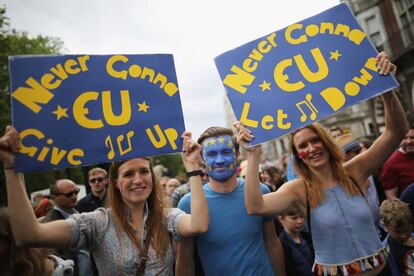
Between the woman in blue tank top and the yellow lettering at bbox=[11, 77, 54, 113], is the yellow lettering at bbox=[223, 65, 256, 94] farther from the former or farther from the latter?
the yellow lettering at bbox=[11, 77, 54, 113]

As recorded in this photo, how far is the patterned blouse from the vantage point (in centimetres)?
186

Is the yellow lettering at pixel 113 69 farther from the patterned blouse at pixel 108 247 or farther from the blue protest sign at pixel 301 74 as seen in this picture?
the patterned blouse at pixel 108 247

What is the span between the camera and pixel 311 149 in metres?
2.25

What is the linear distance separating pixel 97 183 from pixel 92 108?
10.6 ft

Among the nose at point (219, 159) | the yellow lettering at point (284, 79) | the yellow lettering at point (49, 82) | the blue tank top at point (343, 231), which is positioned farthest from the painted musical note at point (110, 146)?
the blue tank top at point (343, 231)

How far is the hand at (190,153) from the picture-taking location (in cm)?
220

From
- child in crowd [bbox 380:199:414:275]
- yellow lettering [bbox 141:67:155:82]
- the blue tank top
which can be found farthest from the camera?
child in crowd [bbox 380:199:414:275]

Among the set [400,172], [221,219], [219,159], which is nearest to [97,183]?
[219,159]

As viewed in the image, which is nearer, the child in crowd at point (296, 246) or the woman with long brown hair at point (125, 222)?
the woman with long brown hair at point (125, 222)

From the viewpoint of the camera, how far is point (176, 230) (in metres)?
2.08

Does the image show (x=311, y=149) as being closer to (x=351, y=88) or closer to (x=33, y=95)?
(x=351, y=88)

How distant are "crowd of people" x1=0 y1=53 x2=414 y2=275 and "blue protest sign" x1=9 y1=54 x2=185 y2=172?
13cm

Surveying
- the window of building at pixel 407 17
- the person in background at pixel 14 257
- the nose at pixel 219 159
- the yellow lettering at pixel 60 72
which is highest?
the window of building at pixel 407 17

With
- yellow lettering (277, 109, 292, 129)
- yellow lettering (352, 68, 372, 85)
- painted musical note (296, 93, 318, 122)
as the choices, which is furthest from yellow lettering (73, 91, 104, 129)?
yellow lettering (352, 68, 372, 85)
